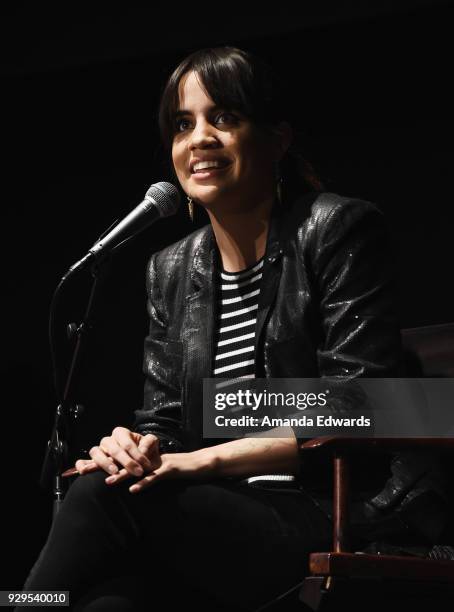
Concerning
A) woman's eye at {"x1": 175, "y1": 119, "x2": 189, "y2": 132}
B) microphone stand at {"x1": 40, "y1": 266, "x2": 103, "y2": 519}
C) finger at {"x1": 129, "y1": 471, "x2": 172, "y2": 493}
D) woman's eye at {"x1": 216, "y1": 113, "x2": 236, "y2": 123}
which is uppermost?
woman's eye at {"x1": 175, "y1": 119, "x2": 189, "y2": 132}

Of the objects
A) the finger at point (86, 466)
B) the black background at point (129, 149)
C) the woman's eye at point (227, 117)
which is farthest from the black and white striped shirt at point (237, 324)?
the black background at point (129, 149)

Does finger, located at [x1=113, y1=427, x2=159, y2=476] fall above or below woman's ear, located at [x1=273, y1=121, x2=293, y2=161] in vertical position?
below

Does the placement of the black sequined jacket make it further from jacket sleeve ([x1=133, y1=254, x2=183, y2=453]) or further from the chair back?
the chair back

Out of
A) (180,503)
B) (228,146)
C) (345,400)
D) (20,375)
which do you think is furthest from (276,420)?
(20,375)

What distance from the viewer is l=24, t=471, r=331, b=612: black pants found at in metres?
1.61

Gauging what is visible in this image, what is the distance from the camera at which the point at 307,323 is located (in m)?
2.04

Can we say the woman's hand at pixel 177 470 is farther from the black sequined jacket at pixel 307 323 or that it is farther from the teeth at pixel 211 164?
the teeth at pixel 211 164

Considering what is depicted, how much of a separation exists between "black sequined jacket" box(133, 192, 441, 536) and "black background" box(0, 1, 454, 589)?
2.33 ft

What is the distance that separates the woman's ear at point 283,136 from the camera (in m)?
2.26

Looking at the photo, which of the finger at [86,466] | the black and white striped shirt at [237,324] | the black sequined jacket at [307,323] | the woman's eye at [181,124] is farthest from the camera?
the woman's eye at [181,124]

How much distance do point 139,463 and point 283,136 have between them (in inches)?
38.2

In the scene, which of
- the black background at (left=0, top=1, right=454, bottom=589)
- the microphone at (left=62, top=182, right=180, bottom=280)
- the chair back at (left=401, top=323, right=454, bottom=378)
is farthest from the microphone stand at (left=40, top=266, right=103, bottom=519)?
the black background at (left=0, top=1, right=454, bottom=589)

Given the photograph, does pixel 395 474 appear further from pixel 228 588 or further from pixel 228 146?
pixel 228 146

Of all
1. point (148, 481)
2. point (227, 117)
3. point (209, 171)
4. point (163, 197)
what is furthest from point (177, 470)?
point (227, 117)
